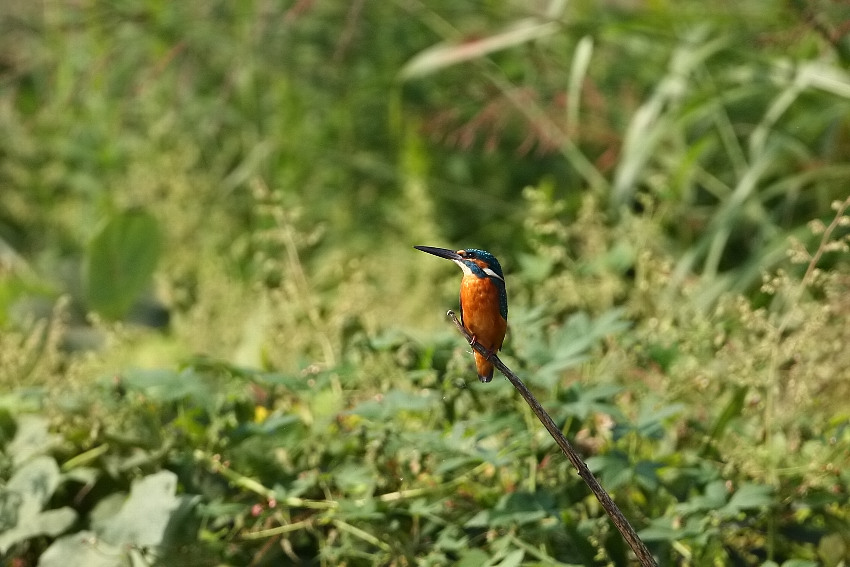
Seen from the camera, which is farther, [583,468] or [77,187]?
[77,187]

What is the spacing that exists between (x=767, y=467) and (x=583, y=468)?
0.77m

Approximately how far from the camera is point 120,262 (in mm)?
3488

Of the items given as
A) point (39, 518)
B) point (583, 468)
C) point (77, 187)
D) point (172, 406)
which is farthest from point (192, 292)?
point (583, 468)

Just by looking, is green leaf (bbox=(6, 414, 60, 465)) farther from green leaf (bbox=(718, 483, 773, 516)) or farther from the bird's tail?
green leaf (bbox=(718, 483, 773, 516))

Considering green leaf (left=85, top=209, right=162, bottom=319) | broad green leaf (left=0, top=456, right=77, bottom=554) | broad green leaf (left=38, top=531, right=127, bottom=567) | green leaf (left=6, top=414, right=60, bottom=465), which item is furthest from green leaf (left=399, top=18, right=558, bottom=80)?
broad green leaf (left=38, top=531, right=127, bottom=567)

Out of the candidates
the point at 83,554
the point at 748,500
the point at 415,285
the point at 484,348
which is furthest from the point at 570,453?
the point at 415,285

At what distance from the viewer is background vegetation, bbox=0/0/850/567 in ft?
6.99

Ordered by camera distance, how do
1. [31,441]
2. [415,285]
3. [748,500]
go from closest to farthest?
[748,500], [31,441], [415,285]

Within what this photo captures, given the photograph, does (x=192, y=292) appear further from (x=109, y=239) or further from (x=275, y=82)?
(x=275, y=82)

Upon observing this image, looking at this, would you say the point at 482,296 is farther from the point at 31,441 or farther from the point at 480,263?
the point at 31,441

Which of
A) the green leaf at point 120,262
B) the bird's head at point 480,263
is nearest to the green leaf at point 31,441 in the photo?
the green leaf at point 120,262

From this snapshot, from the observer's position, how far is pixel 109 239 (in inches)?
136

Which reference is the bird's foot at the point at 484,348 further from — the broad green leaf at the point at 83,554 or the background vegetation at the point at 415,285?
the broad green leaf at the point at 83,554

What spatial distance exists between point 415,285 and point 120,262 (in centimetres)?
123
